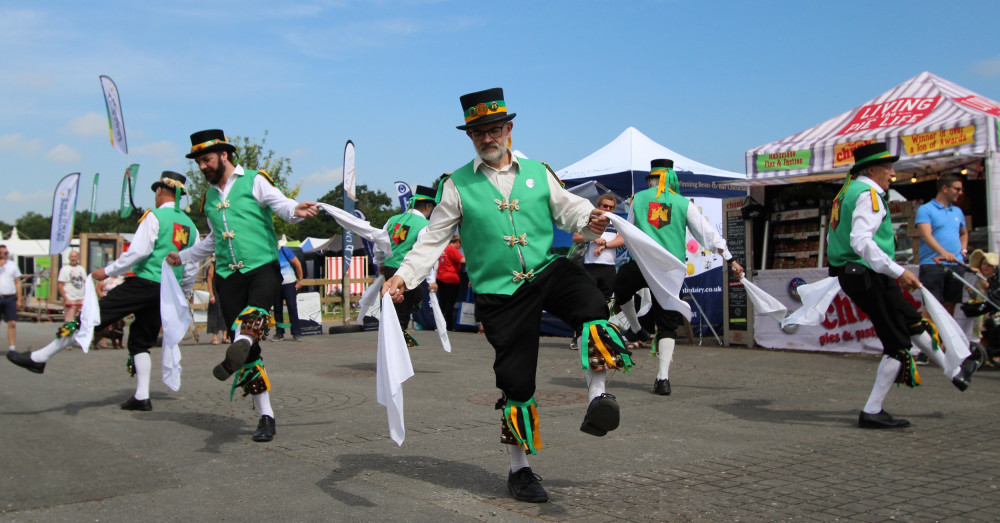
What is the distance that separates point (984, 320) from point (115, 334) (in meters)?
9.58

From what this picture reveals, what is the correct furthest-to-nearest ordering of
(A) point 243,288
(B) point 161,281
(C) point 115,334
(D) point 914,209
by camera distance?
(D) point 914,209 → (C) point 115,334 → (B) point 161,281 → (A) point 243,288

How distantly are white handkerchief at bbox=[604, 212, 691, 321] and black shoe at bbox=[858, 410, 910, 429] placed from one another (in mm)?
2109

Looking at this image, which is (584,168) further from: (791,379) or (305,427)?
(305,427)

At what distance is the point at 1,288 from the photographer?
45.8 ft

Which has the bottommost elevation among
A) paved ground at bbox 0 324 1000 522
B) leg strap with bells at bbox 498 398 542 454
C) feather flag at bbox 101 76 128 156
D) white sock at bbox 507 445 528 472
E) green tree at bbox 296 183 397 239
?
paved ground at bbox 0 324 1000 522

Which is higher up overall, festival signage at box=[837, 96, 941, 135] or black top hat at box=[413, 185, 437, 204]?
festival signage at box=[837, 96, 941, 135]

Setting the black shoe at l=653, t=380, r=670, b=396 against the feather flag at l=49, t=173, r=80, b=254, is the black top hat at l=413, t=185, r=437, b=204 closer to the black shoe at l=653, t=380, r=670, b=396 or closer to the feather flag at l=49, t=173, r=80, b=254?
the black shoe at l=653, t=380, r=670, b=396

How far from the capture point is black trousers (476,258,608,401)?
4.37 metres

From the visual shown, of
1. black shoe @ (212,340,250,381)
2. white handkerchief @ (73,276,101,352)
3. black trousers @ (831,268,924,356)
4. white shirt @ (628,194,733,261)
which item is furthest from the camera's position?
white shirt @ (628,194,733,261)

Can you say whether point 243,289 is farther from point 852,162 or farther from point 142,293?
point 852,162

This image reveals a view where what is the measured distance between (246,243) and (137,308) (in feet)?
6.10

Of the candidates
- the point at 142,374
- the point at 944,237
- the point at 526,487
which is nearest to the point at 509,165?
the point at 526,487

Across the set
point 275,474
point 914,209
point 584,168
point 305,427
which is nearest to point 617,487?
point 275,474

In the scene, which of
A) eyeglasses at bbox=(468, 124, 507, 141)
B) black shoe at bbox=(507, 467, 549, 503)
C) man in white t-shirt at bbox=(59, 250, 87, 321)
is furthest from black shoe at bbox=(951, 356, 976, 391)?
man in white t-shirt at bbox=(59, 250, 87, 321)
